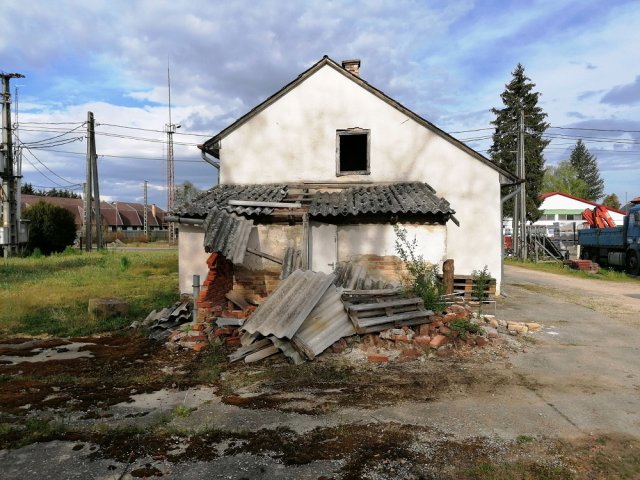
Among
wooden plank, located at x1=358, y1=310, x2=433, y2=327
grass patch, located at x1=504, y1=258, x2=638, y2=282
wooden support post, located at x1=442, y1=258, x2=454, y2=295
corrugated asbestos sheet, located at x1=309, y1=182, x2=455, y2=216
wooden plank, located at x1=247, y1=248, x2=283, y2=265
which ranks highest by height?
corrugated asbestos sheet, located at x1=309, y1=182, x2=455, y2=216

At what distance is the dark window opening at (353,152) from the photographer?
11.3 metres

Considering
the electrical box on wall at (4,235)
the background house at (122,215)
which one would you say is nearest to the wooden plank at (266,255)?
the electrical box on wall at (4,235)

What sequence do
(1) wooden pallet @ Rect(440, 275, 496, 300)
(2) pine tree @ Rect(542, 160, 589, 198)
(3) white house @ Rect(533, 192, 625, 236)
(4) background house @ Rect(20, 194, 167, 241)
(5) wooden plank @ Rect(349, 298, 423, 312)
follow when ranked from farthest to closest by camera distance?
(2) pine tree @ Rect(542, 160, 589, 198) → (4) background house @ Rect(20, 194, 167, 241) → (3) white house @ Rect(533, 192, 625, 236) → (1) wooden pallet @ Rect(440, 275, 496, 300) → (5) wooden plank @ Rect(349, 298, 423, 312)

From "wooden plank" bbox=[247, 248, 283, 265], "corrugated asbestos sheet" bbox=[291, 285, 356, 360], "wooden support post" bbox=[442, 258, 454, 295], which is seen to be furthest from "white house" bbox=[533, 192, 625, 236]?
"corrugated asbestos sheet" bbox=[291, 285, 356, 360]

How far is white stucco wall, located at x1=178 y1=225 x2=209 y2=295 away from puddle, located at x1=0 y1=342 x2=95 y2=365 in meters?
3.58

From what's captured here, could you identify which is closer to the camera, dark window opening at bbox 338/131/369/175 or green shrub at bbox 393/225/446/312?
green shrub at bbox 393/225/446/312

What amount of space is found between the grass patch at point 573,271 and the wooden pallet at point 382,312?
47.5 feet

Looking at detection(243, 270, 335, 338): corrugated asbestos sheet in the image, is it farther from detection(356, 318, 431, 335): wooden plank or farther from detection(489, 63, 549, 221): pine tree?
detection(489, 63, 549, 221): pine tree

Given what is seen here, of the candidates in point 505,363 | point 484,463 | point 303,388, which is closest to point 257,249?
point 303,388

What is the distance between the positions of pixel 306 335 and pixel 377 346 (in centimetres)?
121

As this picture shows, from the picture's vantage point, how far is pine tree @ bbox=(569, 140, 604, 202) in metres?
84.0

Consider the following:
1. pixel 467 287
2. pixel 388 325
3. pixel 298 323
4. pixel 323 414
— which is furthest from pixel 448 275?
pixel 323 414

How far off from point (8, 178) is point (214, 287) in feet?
85.2

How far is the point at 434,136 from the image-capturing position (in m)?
11.1
